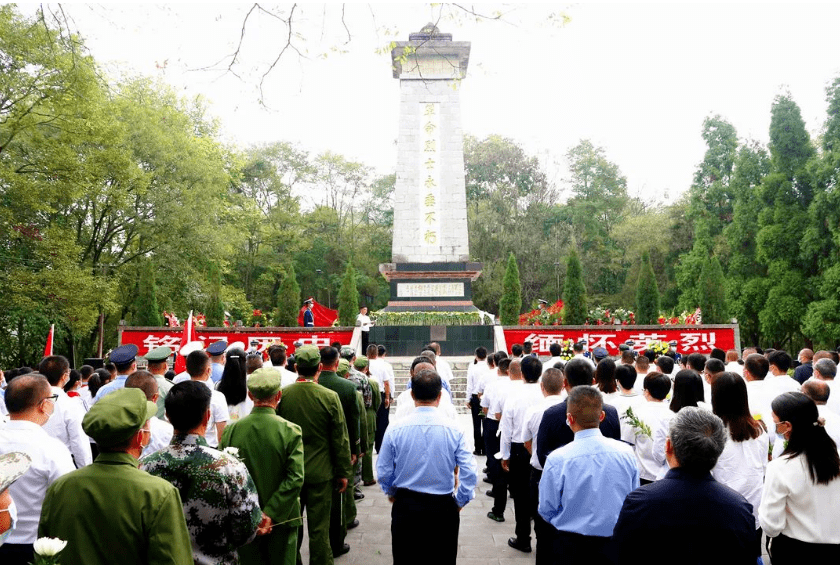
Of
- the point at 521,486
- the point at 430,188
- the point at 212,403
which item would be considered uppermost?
the point at 430,188

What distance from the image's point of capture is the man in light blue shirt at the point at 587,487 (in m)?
2.85

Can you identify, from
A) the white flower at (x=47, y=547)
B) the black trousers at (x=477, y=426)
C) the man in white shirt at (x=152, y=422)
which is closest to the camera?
the white flower at (x=47, y=547)

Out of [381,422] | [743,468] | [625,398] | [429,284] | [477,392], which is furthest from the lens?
[429,284]

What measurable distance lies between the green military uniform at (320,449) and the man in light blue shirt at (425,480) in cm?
64

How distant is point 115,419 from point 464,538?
3.68 m

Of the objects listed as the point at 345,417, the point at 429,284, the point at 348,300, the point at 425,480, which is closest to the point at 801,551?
the point at 425,480

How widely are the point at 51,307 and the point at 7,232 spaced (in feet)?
5.67

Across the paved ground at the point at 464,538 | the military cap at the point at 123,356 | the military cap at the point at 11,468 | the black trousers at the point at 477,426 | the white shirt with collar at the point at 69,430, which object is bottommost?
the paved ground at the point at 464,538

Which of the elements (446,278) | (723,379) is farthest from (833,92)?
(723,379)

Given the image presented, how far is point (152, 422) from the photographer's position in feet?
12.4

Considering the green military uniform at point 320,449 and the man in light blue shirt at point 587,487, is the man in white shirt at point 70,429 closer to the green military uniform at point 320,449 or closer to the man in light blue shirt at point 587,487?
the green military uniform at point 320,449

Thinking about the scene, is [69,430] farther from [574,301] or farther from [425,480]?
[574,301]

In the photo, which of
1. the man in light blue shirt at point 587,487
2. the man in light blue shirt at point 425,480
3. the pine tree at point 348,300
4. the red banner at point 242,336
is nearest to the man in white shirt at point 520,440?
the man in light blue shirt at point 425,480

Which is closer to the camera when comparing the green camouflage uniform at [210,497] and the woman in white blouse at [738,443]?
the green camouflage uniform at [210,497]
